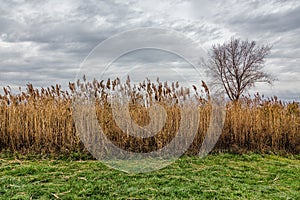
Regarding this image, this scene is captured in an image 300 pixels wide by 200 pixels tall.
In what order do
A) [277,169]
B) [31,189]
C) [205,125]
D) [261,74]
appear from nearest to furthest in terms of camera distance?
[31,189] → [277,169] → [205,125] → [261,74]

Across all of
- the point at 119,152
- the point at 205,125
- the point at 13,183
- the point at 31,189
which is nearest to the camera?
the point at 31,189

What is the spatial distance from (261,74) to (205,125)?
1999 centimetres

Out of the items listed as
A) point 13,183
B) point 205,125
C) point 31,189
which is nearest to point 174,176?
point 31,189

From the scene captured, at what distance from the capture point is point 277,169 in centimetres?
478

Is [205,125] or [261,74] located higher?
[261,74]

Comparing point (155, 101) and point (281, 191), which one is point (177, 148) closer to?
point (155, 101)

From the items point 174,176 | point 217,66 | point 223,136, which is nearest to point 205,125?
point 223,136

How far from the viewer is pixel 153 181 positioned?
3.72 m

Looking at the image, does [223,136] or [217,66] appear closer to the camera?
[223,136]

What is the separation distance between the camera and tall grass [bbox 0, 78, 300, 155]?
565 centimetres

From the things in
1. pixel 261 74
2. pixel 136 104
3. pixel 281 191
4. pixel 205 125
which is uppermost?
pixel 261 74

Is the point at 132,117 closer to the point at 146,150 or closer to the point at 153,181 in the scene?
the point at 146,150

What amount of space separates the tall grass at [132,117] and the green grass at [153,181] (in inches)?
27.2

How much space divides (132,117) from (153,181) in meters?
2.23
